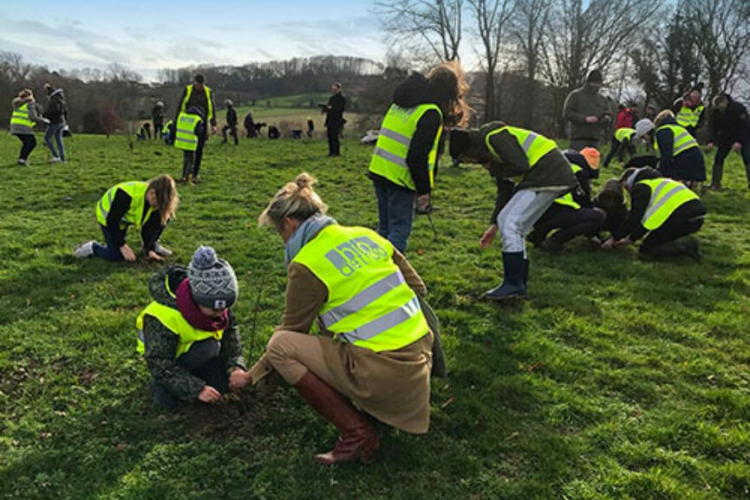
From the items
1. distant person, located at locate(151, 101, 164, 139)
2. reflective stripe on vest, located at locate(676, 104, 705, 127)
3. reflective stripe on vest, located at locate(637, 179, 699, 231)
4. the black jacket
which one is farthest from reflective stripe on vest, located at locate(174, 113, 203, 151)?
distant person, located at locate(151, 101, 164, 139)

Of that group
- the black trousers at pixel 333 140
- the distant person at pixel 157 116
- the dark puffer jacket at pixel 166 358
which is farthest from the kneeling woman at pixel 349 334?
the distant person at pixel 157 116

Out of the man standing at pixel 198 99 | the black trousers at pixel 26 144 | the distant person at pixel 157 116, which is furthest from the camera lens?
the distant person at pixel 157 116

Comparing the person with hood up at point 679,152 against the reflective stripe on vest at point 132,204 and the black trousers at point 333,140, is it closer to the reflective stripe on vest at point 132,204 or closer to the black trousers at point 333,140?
the reflective stripe on vest at point 132,204

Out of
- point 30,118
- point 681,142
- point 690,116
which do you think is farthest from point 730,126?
point 30,118

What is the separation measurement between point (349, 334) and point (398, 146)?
2.40 metres

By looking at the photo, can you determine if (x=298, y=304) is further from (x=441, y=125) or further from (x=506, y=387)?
(x=441, y=125)

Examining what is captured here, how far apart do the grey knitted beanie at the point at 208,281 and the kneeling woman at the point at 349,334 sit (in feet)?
1.59

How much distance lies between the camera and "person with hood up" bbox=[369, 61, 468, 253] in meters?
4.51

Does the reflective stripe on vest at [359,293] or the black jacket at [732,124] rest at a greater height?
the black jacket at [732,124]

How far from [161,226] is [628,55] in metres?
36.9

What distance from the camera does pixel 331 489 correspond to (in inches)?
107

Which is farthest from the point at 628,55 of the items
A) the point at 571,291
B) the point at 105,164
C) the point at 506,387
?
the point at 506,387

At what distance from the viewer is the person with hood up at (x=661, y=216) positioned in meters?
6.09

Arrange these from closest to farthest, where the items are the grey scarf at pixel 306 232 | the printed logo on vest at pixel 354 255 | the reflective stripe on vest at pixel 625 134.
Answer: the printed logo on vest at pixel 354 255 < the grey scarf at pixel 306 232 < the reflective stripe on vest at pixel 625 134
